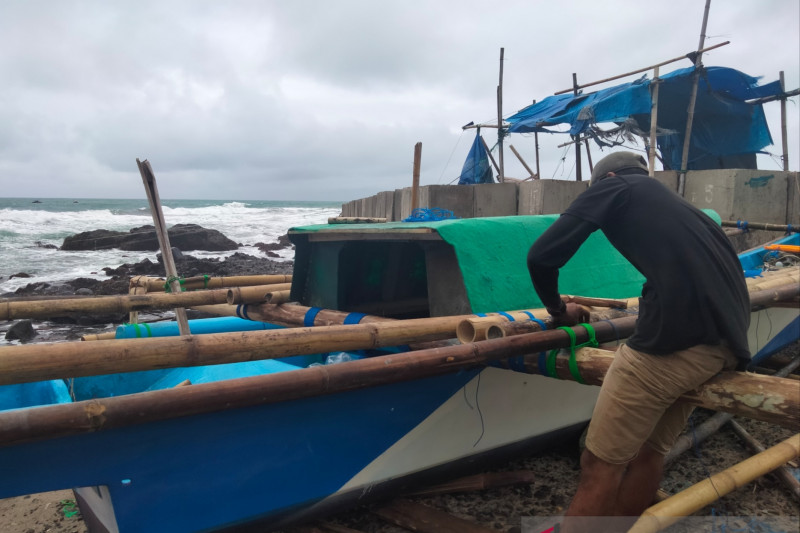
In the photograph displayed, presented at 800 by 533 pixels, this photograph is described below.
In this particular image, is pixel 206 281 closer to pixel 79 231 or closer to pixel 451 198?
pixel 451 198

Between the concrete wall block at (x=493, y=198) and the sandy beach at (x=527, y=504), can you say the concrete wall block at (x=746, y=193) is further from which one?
the sandy beach at (x=527, y=504)

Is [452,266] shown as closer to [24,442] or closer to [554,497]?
[554,497]

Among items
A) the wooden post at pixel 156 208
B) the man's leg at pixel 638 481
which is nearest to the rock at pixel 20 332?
the wooden post at pixel 156 208

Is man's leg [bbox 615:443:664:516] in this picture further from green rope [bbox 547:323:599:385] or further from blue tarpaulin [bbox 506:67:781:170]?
blue tarpaulin [bbox 506:67:781:170]

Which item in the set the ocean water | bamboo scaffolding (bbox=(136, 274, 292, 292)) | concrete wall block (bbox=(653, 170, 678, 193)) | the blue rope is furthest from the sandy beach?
the ocean water

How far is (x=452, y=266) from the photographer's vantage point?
3.57 meters

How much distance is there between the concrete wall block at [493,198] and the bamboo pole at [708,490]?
6941 mm

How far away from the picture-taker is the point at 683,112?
1268 centimetres

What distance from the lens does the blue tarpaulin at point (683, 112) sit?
10.8 m

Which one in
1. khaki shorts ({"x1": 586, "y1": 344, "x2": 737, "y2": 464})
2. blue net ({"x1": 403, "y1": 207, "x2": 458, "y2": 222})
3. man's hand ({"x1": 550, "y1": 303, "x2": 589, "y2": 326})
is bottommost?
khaki shorts ({"x1": 586, "y1": 344, "x2": 737, "y2": 464})

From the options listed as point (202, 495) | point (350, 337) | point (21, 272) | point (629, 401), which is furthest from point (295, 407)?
point (21, 272)

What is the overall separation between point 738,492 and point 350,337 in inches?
116

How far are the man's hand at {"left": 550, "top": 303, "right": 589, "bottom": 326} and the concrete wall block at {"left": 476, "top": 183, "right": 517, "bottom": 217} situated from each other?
6.89 meters

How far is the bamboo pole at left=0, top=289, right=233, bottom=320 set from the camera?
148 inches
